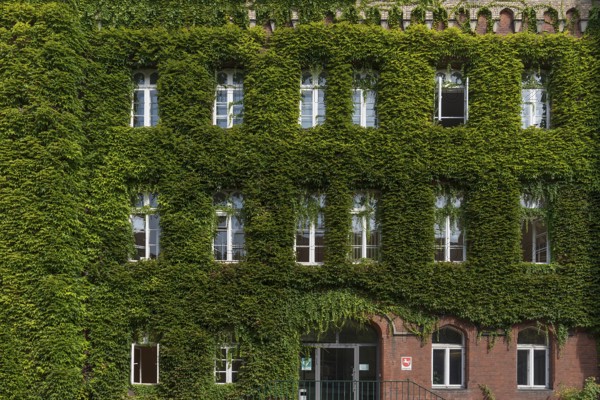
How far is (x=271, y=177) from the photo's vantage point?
52.5ft

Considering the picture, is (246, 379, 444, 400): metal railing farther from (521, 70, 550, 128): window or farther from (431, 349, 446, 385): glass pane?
(521, 70, 550, 128): window

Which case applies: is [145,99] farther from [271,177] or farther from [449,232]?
[449,232]

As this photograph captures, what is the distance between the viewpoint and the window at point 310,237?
16234mm

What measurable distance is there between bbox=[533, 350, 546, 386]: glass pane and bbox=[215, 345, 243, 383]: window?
25.7 feet

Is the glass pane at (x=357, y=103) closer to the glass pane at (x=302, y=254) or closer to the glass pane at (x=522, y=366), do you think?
the glass pane at (x=302, y=254)

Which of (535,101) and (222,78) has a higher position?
(222,78)

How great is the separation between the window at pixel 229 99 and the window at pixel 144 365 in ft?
21.2

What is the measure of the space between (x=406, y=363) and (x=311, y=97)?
25.3 ft

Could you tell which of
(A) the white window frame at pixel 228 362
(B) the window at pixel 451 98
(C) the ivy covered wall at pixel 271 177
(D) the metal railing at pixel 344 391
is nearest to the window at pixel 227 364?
(A) the white window frame at pixel 228 362

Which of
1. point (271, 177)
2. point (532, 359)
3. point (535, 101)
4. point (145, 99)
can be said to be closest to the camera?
point (532, 359)

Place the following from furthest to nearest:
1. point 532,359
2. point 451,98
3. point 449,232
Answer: point 451,98
point 449,232
point 532,359

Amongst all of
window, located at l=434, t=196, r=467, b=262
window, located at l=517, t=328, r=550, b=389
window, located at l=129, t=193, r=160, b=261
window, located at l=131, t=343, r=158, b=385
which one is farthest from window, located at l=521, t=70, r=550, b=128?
window, located at l=131, t=343, r=158, b=385

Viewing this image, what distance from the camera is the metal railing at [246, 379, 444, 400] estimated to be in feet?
50.6

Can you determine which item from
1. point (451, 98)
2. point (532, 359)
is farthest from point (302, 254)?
point (532, 359)
